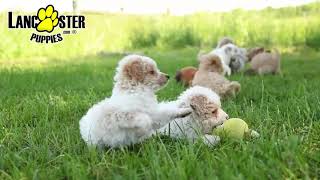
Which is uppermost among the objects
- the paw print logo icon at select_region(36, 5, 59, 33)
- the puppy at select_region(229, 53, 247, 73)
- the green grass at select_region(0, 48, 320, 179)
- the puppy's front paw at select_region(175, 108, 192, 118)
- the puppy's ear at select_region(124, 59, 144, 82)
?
the paw print logo icon at select_region(36, 5, 59, 33)

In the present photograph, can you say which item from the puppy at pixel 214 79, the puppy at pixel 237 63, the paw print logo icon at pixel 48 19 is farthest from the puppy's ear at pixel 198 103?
the paw print logo icon at pixel 48 19

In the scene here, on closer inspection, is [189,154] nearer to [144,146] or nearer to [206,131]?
[144,146]

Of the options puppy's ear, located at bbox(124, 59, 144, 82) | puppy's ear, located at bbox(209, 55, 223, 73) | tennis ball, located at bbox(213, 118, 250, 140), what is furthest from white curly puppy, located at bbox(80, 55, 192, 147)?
puppy's ear, located at bbox(209, 55, 223, 73)

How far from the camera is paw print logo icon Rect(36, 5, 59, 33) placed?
951 cm

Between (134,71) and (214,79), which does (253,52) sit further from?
(134,71)

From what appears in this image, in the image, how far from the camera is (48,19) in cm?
1001

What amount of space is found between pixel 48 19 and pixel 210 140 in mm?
7671

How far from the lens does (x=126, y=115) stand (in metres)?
2.83

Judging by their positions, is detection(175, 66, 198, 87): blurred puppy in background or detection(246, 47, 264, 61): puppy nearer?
detection(175, 66, 198, 87): blurred puppy in background

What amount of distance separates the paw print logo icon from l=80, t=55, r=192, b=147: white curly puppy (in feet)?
Answer: 21.3

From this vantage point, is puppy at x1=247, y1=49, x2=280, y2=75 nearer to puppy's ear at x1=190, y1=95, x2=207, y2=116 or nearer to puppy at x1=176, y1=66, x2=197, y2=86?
puppy at x1=176, y1=66, x2=197, y2=86

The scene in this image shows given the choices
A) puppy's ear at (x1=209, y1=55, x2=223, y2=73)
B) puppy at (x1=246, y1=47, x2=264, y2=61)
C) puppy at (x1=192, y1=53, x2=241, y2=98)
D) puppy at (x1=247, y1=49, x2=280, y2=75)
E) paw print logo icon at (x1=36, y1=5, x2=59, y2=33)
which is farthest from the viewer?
paw print logo icon at (x1=36, y1=5, x2=59, y2=33)

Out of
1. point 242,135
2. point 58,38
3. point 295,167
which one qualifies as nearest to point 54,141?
point 242,135

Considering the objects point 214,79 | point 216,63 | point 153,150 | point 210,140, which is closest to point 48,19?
point 216,63
